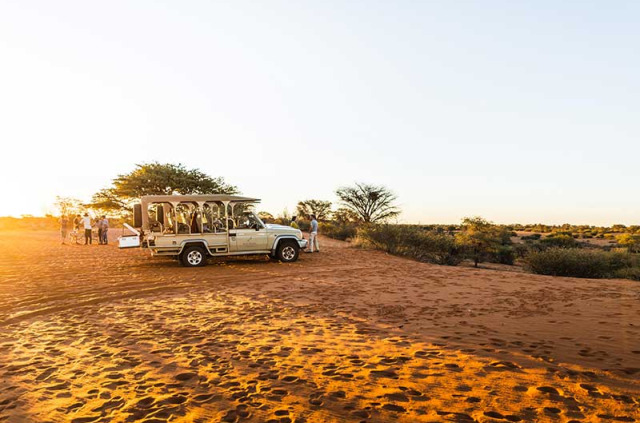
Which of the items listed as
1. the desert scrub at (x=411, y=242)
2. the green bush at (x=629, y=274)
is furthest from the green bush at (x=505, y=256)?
the green bush at (x=629, y=274)

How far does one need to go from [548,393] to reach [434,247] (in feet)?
66.7

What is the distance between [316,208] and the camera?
5362 centimetres

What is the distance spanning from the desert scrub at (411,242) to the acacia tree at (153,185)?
1469cm

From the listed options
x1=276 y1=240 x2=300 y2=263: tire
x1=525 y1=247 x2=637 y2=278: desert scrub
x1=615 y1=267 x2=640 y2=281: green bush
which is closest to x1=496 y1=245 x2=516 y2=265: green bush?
x1=525 y1=247 x2=637 y2=278: desert scrub

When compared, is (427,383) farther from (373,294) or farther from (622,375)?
(373,294)

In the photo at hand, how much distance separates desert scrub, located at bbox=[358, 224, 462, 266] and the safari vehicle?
9709 millimetres

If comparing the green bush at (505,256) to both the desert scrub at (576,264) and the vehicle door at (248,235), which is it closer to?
the desert scrub at (576,264)

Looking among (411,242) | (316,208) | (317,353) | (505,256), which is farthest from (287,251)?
(316,208)

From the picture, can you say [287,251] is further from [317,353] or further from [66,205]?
[66,205]

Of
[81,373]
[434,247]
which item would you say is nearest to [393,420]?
[81,373]

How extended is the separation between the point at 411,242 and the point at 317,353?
19216 mm

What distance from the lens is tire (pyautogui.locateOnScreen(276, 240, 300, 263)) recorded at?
1567 centimetres

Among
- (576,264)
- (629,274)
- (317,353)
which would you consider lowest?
(629,274)

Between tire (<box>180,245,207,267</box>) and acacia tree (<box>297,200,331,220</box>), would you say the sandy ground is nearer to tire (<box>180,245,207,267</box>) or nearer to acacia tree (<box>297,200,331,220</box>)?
tire (<box>180,245,207,267</box>)
